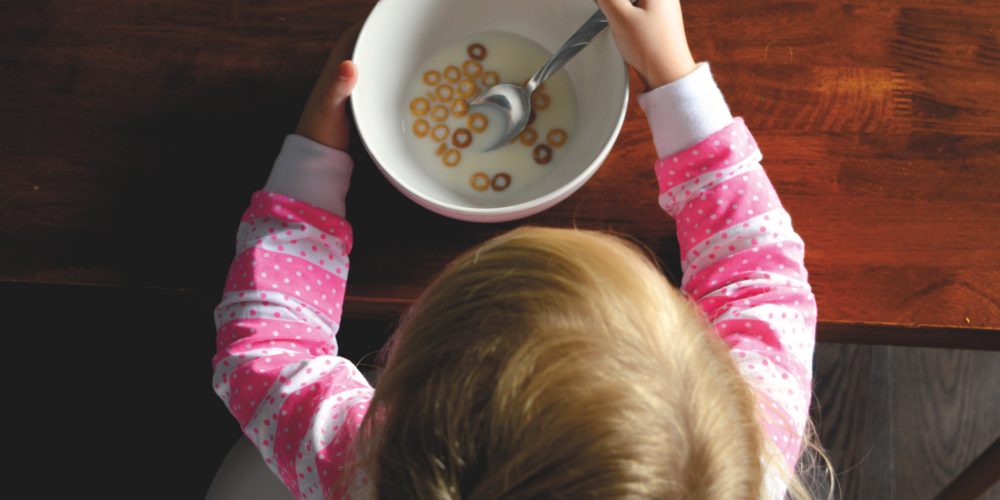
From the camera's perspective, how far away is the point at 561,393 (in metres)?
0.47

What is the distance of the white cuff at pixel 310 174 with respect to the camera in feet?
2.29

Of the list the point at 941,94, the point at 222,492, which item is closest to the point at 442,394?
the point at 222,492

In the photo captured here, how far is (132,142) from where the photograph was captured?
0.74 meters

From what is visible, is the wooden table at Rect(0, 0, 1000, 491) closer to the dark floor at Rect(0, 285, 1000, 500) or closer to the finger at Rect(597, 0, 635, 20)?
the finger at Rect(597, 0, 635, 20)

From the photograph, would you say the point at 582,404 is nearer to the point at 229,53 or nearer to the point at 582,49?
the point at 582,49

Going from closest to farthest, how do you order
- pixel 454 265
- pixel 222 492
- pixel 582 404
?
pixel 582 404 → pixel 454 265 → pixel 222 492

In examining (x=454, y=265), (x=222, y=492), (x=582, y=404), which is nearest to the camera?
(x=582, y=404)

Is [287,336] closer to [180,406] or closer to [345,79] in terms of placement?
[345,79]

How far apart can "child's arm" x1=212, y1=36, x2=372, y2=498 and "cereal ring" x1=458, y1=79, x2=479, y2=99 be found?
0.36 ft

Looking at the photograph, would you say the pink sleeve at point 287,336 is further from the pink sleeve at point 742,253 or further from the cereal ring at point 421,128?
the pink sleeve at point 742,253

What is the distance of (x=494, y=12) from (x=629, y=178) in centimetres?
19

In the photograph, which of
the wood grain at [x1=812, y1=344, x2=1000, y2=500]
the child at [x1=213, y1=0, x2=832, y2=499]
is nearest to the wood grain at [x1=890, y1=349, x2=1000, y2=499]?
the wood grain at [x1=812, y1=344, x2=1000, y2=500]

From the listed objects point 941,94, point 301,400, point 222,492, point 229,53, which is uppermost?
point 229,53

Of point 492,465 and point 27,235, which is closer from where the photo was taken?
point 492,465
